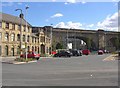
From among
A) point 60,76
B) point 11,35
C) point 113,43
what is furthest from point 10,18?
point 113,43

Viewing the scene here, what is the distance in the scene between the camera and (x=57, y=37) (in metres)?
127

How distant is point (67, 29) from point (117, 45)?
30.7m

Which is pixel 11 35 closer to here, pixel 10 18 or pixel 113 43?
pixel 10 18

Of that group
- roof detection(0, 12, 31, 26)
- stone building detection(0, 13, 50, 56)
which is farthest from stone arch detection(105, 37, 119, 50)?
roof detection(0, 12, 31, 26)

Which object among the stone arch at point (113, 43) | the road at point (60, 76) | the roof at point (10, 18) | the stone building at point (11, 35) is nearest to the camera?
the road at point (60, 76)

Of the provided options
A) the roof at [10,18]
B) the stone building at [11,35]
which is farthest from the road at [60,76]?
the roof at [10,18]

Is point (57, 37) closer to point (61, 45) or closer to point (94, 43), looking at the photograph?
point (61, 45)

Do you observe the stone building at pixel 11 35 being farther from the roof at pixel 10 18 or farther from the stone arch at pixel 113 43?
the stone arch at pixel 113 43

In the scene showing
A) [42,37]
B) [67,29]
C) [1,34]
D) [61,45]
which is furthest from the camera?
[67,29]

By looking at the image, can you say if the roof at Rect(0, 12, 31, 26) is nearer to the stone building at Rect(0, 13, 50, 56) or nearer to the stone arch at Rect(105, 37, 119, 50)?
the stone building at Rect(0, 13, 50, 56)

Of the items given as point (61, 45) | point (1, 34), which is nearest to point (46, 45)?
point (61, 45)

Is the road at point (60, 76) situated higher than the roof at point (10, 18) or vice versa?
the roof at point (10, 18)

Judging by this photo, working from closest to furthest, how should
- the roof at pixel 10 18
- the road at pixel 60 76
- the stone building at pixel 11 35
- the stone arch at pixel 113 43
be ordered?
the road at pixel 60 76 → the stone building at pixel 11 35 → the roof at pixel 10 18 → the stone arch at pixel 113 43

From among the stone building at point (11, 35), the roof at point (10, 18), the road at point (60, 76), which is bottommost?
the road at point (60, 76)
